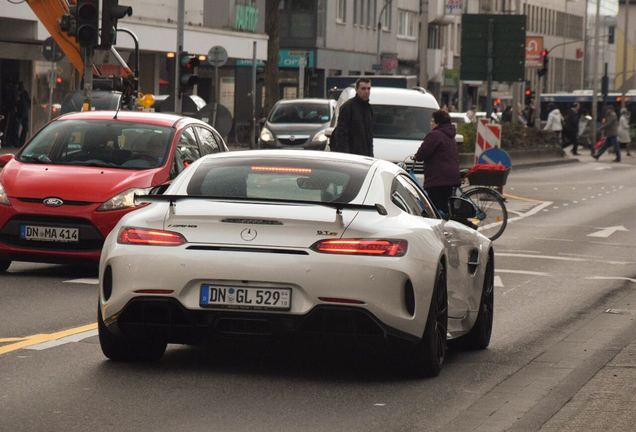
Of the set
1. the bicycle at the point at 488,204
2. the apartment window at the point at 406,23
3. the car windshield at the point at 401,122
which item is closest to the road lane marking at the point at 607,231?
the bicycle at the point at 488,204

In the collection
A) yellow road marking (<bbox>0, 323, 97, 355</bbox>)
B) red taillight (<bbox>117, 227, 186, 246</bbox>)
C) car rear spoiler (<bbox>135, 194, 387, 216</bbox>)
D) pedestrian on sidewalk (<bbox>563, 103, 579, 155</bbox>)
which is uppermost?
car rear spoiler (<bbox>135, 194, 387, 216</bbox>)

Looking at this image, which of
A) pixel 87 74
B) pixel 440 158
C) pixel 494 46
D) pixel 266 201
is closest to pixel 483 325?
pixel 266 201

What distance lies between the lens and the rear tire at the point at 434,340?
9.31 metres

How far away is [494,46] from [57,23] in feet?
39.3

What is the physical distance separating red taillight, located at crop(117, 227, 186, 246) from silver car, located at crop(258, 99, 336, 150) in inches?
1222

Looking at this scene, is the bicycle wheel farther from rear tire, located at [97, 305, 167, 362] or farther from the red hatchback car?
rear tire, located at [97, 305, 167, 362]

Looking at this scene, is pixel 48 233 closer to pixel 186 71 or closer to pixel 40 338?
pixel 40 338

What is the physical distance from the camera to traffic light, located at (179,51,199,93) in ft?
111

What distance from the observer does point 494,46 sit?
40.0 meters

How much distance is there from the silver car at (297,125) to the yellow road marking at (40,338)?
28.9m

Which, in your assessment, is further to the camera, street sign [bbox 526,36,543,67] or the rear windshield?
street sign [bbox 526,36,543,67]

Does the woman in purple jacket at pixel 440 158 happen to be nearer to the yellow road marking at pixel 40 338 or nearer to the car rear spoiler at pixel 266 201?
the yellow road marking at pixel 40 338

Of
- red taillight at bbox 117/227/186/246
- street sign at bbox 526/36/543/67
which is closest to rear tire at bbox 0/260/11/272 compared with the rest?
red taillight at bbox 117/227/186/246

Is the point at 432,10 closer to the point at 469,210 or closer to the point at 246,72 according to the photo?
the point at 246,72
